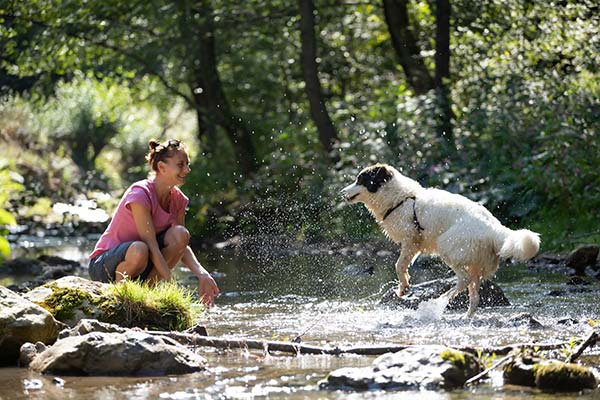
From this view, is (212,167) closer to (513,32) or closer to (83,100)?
(513,32)

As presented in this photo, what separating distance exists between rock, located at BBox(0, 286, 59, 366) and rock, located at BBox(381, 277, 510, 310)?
12.8 ft

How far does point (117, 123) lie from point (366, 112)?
17409 millimetres

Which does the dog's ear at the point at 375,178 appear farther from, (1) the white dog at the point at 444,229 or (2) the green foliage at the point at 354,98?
(2) the green foliage at the point at 354,98

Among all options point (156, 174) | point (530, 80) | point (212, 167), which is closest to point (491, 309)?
point (156, 174)

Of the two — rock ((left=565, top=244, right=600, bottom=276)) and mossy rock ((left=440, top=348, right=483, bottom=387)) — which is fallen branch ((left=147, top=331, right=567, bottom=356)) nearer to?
mossy rock ((left=440, top=348, right=483, bottom=387))

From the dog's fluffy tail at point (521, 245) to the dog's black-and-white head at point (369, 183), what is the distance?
1.61 metres

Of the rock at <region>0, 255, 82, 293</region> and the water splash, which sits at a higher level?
the water splash

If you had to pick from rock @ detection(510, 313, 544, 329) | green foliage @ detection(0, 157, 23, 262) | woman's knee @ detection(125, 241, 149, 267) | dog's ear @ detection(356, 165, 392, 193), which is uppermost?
green foliage @ detection(0, 157, 23, 262)

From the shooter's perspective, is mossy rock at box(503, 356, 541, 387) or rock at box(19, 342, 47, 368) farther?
rock at box(19, 342, 47, 368)

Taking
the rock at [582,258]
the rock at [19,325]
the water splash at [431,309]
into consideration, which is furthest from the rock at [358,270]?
the rock at [19,325]

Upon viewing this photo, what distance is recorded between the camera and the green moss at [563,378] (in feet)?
19.1

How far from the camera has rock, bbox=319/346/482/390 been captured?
594 cm

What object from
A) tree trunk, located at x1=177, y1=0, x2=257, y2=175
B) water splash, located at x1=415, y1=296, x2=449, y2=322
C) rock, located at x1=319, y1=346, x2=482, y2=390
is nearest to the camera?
rock, located at x1=319, y1=346, x2=482, y2=390

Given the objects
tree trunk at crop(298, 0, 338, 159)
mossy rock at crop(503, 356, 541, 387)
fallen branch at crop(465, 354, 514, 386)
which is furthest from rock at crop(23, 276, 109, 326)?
tree trunk at crop(298, 0, 338, 159)
